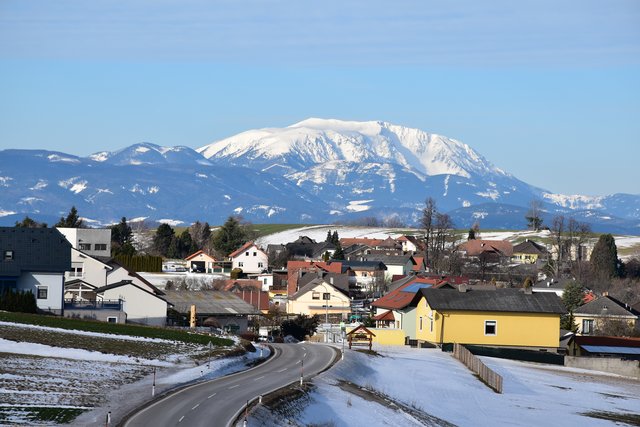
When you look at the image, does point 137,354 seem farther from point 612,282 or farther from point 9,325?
point 612,282

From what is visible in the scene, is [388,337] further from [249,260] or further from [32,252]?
[249,260]

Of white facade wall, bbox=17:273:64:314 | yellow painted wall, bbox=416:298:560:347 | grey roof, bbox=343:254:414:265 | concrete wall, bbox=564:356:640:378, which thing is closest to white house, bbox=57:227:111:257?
white facade wall, bbox=17:273:64:314

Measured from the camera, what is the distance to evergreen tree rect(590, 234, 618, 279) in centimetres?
13800

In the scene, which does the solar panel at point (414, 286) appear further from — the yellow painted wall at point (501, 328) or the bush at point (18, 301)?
the bush at point (18, 301)

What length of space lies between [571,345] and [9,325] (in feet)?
114

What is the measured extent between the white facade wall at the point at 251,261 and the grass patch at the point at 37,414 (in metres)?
123

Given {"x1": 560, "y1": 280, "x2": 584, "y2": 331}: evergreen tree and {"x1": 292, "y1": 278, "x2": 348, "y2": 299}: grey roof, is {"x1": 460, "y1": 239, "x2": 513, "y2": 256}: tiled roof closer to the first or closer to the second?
{"x1": 292, "y1": 278, "x2": 348, "y2": 299}: grey roof

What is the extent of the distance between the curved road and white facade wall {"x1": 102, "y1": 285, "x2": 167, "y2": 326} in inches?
736

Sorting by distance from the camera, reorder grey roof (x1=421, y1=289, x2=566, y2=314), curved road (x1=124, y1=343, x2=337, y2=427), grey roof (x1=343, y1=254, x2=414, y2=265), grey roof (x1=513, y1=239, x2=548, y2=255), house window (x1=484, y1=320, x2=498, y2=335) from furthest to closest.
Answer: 1. grey roof (x1=513, y1=239, x2=548, y2=255)
2. grey roof (x1=343, y1=254, x2=414, y2=265)
3. house window (x1=484, y1=320, x2=498, y2=335)
4. grey roof (x1=421, y1=289, x2=566, y2=314)
5. curved road (x1=124, y1=343, x2=337, y2=427)

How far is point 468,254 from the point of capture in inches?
6698

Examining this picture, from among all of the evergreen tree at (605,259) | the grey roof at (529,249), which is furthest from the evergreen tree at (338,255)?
the evergreen tree at (605,259)

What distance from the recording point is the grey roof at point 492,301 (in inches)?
2616

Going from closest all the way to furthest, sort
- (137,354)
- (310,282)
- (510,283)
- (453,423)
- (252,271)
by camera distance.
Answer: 1. (453,423)
2. (137,354)
3. (310,282)
4. (510,283)
5. (252,271)

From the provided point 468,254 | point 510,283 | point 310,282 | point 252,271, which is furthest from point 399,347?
point 468,254
